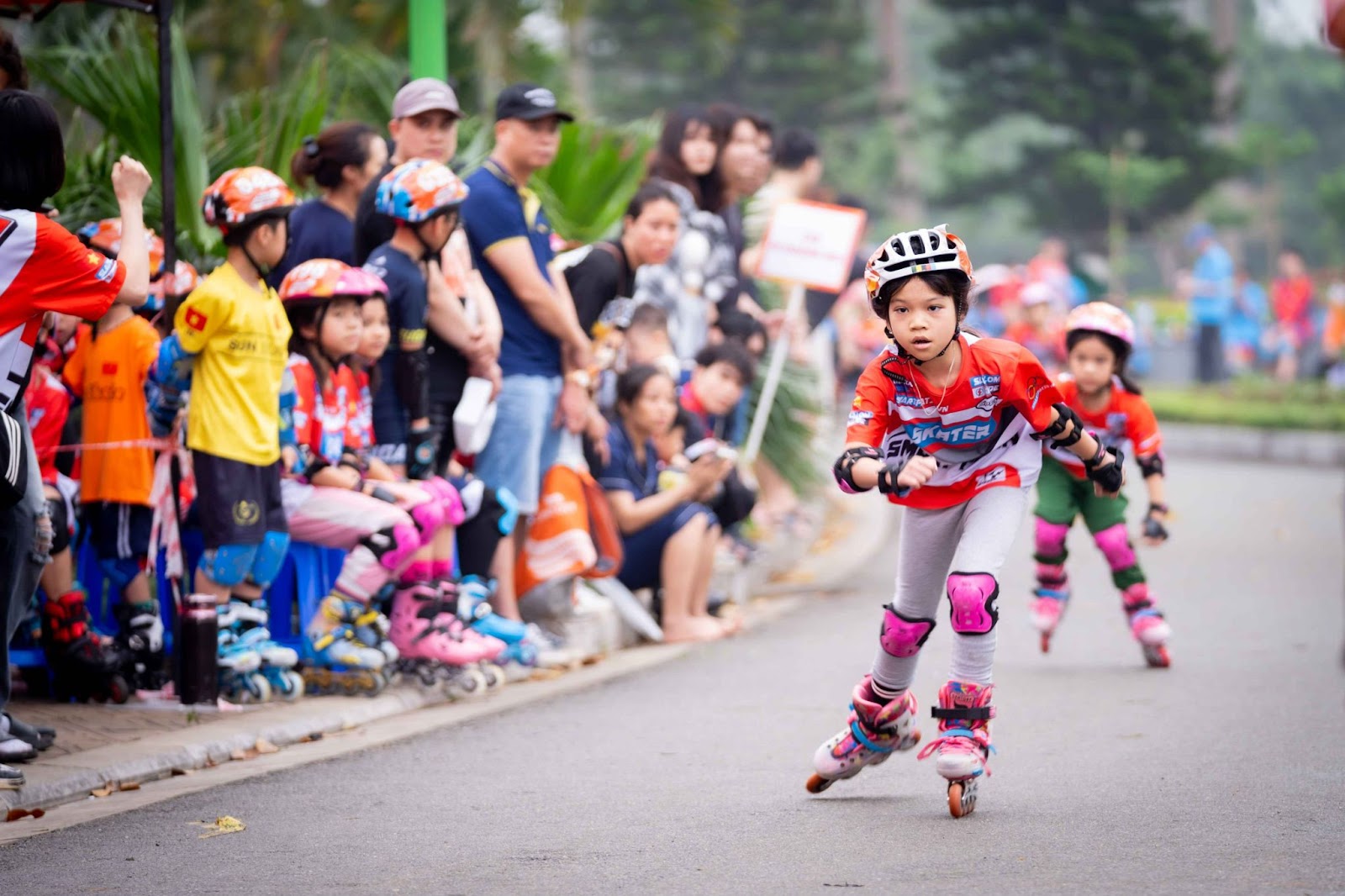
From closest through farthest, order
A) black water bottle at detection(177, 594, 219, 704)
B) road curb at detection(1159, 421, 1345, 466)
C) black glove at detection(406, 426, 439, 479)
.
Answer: black water bottle at detection(177, 594, 219, 704), black glove at detection(406, 426, 439, 479), road curb at detection(1159, 421, 1345, 466)

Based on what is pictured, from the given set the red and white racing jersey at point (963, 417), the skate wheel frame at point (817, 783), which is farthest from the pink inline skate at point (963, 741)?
the red and white racing jersey at point (963, 417)

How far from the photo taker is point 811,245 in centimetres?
1224

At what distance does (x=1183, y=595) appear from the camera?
11289mm

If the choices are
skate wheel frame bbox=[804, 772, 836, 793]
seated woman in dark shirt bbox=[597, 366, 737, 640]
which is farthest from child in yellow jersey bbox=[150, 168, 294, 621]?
seated woman in dark shirt bbox=[597, 366, 737, 640]

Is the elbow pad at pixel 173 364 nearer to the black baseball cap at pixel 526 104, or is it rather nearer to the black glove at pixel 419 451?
the black glove at pixel 419 451

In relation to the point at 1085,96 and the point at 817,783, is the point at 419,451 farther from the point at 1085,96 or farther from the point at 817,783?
the point at 1085,96

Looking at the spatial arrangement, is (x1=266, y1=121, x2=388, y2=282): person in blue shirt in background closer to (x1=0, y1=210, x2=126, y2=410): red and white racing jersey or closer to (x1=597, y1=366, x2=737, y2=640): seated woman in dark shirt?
(x1=597, y1=366, x2=737, y2=640): seated woman in dark shirt

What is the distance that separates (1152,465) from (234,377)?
13.1 ft

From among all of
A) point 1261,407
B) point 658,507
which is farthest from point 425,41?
point 1261,407

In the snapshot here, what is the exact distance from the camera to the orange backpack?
8953mm

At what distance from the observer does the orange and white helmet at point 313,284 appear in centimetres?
751

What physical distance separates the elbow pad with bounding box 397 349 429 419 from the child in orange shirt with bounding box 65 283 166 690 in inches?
37.8

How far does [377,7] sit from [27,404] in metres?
8.95

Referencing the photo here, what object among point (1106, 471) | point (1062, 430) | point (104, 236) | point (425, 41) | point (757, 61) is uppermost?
point (757, 61)
